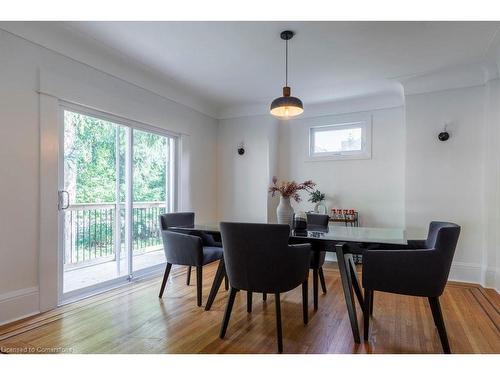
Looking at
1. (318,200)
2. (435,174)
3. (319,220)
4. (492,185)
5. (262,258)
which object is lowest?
(262,258)

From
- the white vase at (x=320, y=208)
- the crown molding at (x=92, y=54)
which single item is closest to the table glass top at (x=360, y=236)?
the white vase at (x=320, y=208)

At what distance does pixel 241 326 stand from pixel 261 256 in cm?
69

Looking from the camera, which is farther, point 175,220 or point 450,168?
point 450,168

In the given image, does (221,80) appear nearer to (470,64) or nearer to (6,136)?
(6,136)

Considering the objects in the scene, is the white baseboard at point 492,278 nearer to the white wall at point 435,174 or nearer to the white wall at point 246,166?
the white wall at point 435,174

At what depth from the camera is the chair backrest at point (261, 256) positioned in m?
1.96

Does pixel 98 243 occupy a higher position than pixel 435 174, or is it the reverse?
pixel 435 174

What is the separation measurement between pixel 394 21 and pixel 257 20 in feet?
3.58

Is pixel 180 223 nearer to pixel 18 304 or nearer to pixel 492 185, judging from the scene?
pixel 18 304

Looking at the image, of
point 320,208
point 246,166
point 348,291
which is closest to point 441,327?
point 348,291

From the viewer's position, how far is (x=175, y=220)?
3.24 metres
